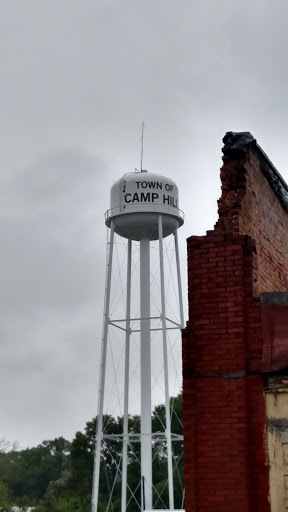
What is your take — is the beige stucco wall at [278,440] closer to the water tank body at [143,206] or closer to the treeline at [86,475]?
the water tank body at [143,206]

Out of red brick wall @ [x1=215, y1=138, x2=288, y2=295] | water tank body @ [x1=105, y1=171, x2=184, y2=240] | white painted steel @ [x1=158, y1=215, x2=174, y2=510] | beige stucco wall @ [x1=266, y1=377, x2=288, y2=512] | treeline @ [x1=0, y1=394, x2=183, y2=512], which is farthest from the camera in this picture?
treeline @ [x1=0, y1=394, x2=183, y2=512]

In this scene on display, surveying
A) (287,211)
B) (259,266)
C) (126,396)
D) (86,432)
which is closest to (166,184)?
(126,396)

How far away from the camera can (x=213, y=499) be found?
364 inches

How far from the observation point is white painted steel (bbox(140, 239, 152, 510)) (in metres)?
32.2

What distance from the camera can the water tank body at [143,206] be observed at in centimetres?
3148

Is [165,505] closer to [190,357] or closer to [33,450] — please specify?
[33,450]

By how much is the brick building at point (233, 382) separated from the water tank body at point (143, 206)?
21107 mm

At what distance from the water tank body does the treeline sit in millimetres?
14137

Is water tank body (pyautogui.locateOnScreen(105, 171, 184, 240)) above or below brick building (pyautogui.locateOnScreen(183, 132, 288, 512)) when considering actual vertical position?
above

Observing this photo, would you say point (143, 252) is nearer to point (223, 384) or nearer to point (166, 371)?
point (166, 371)

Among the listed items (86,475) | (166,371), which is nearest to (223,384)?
(166,371)

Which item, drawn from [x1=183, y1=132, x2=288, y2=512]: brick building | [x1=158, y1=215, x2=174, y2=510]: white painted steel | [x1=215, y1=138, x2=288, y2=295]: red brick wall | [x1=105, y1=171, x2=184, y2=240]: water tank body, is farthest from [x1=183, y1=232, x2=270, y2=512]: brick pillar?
[x1=105, y1=171, x2=184, y2=240]: water tank body

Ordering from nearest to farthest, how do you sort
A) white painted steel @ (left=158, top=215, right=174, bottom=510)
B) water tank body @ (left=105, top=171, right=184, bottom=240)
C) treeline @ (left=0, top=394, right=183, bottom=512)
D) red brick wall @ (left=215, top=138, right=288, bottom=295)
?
red brick wall @ (left=215, top=138, right=288, bottom=295) < white painted steel @ (left=158, top=215, right=174, bottom=510) < water tank body @ (left=105, top=171, right=184, bottom=240) < treeline @ (left=0, top=394, right=183, bottom=512)

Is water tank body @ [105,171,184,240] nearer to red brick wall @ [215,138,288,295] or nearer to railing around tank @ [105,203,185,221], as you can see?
railing around tank @ [105,203,185,221]
